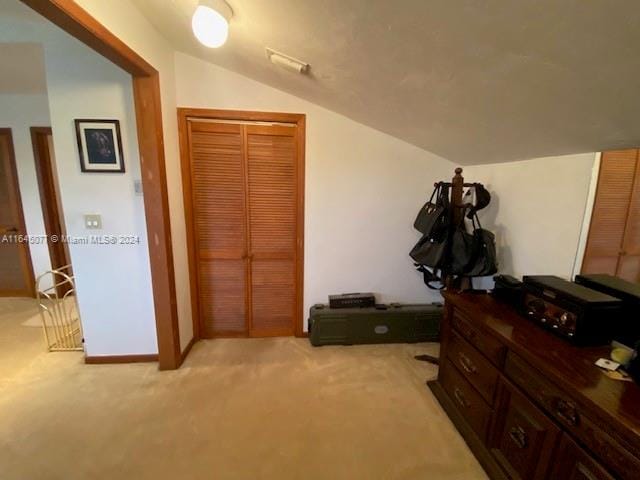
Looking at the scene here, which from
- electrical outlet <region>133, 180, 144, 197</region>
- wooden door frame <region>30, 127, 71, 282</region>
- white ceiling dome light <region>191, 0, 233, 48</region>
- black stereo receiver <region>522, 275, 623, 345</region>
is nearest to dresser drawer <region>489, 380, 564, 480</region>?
black stereo receiver <region>522, 275, 623, 345</region>

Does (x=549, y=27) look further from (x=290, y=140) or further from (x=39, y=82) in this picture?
(x=39, y=82)

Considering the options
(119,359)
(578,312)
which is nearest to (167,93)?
(119,359)

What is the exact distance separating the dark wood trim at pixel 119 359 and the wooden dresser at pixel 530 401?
2.18m

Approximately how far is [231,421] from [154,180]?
1.60 m

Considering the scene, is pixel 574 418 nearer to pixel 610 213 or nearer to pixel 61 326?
pixel 610 213

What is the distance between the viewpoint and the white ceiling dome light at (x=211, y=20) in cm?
120

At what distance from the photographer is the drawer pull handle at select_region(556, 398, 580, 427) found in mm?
929

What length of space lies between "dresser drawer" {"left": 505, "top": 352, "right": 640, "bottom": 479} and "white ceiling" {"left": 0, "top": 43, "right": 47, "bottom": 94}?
11.4 ft

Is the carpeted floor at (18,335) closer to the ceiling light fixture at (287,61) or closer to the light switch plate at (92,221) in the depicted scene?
the light switch plate at (92,221)

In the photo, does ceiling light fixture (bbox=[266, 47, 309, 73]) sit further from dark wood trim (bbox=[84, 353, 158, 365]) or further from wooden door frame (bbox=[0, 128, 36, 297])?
wooden door frame (bbox=[0, 128, 36, 297])

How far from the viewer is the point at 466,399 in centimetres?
155

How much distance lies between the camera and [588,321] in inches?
43.0

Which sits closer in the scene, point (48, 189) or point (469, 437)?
point (469, 437)

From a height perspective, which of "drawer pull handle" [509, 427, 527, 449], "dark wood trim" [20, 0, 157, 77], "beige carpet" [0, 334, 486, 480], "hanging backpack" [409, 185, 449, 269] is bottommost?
"beige carpet" [0, 334, 486, 480]
